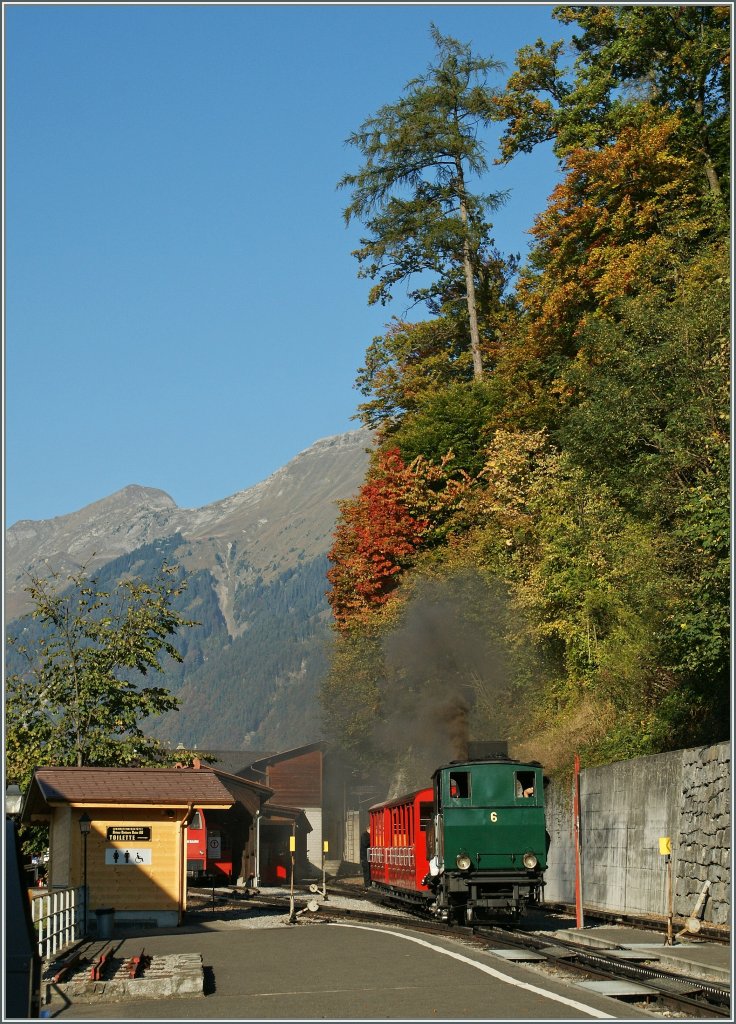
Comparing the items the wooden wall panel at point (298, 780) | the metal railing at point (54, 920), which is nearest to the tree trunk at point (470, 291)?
the metal railing at point (54, 920)

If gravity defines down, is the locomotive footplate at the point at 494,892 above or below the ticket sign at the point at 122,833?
below

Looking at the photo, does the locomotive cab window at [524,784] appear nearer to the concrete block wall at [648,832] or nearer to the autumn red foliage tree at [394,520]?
the concrete block wall at [648,832]

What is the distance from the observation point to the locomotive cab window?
26641 millimetres

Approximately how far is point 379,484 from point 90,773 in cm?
2234

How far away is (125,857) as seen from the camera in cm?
3078

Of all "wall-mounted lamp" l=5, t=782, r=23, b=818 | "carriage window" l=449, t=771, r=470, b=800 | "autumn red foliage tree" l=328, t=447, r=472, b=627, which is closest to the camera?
"wall-mounted lamp" l=5, t=782, r=23, b=818

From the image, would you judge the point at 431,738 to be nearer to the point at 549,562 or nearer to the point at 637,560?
the point at 549,562

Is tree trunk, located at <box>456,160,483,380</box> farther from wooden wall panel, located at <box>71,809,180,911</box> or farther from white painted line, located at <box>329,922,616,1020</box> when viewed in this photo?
white painted line, located at <box>329,922,616,1020</box>

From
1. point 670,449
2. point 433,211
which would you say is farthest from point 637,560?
point 433,211

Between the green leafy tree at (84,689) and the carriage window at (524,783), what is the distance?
17.9m

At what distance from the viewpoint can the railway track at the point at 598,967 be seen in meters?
14.4

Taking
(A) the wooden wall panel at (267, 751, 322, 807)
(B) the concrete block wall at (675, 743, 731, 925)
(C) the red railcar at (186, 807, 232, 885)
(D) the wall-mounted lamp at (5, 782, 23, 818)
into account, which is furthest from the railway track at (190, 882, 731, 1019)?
(A) the wooden wall panel at (267, 751, 322, 807)

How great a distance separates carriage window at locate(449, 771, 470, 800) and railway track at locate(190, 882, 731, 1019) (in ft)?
8.25

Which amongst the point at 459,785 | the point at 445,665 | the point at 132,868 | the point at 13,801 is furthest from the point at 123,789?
the point at 445,665
